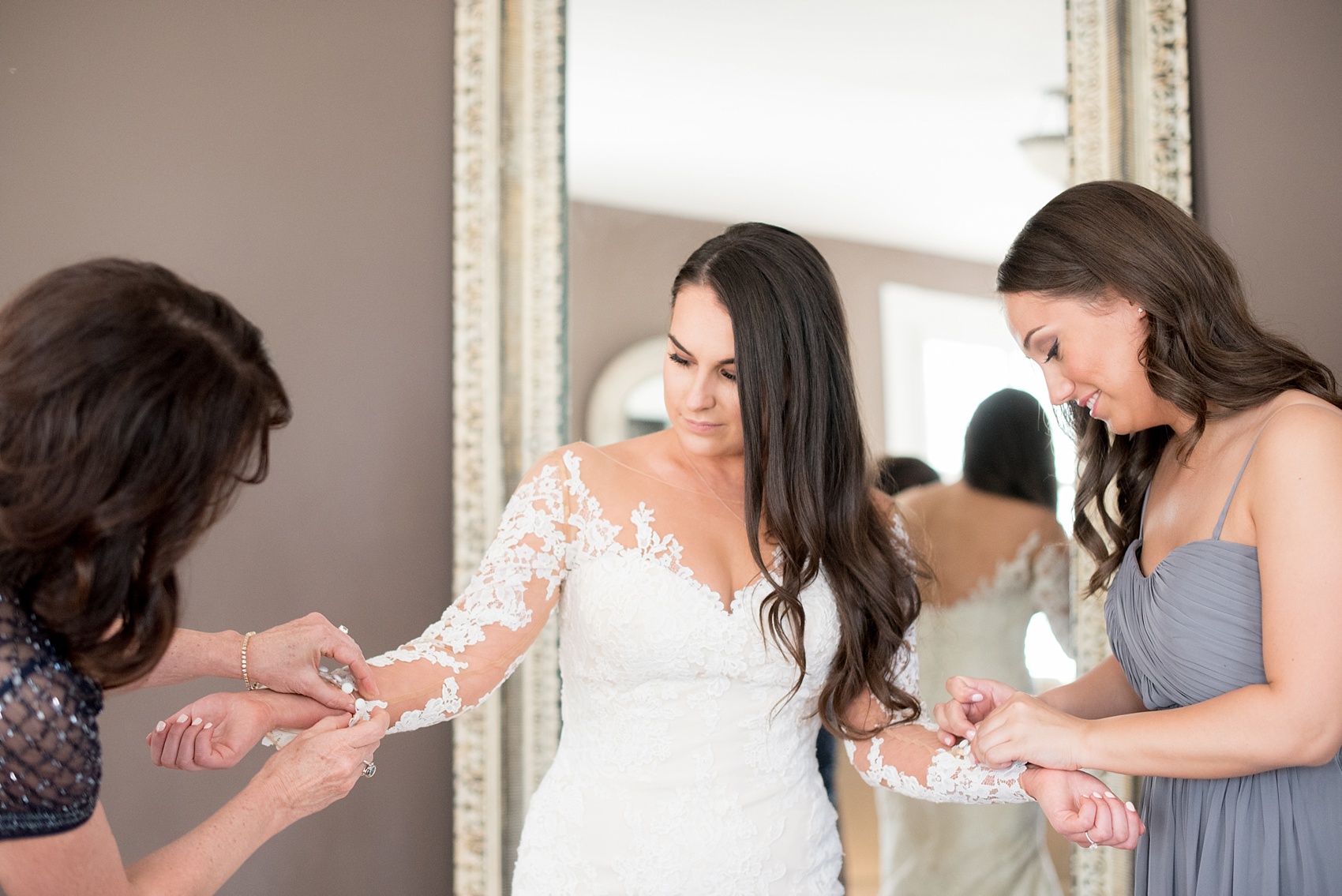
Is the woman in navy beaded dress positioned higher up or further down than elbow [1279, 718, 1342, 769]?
higher up

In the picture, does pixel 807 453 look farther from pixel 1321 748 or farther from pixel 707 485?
pixel 1321 748

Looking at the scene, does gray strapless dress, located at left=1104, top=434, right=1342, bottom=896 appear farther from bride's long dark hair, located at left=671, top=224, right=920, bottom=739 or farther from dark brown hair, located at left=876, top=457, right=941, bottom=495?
dark brown hair, located at left=876, top=457, right=941, bottom=495

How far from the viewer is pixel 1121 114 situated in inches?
93.2

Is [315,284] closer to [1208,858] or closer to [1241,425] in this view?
[1241,425]

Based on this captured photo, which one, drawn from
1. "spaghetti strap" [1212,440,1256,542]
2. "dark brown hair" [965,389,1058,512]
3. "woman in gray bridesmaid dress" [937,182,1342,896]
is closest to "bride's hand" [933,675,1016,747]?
"woman in gray bridesmaid dress" [937,182,1342,896]

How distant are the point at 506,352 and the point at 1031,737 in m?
1.44

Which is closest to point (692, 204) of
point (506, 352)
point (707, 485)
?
point (506, 352)

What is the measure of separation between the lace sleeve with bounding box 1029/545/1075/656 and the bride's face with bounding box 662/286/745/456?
0.92 m

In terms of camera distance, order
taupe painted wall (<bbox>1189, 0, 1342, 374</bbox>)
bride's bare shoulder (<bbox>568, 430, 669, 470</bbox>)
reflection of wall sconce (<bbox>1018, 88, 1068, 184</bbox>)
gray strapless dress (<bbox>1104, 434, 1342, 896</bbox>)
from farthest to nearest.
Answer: reflection of wall sconce (<bbox>1018, 88, 1068, 184</bbox>) < taupe painted wall (<bbox>1189, 0, 1342, 374</bbox>) < bride's bare shoulder (<bbox>568, 430, 669, 470</bbox>) < gray strapless dress (<bbox>1104, 434, 1342, 896</bbox>)

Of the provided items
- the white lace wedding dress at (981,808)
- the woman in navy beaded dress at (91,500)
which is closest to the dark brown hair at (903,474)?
the white lace wedding dress at (981,808)

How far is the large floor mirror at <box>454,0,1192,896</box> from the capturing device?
245 centimetres

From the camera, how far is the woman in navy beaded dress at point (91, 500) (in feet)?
3.43

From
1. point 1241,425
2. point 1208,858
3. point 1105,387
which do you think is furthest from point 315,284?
point 1208,858

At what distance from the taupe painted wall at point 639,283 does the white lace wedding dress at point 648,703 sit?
62cm
